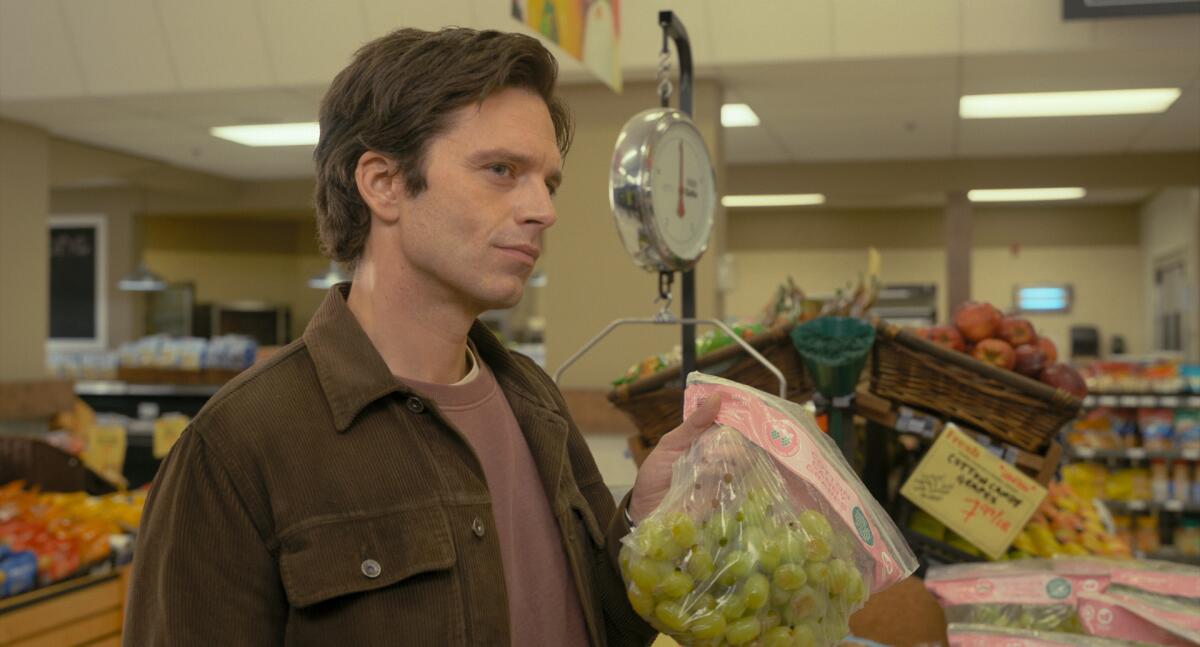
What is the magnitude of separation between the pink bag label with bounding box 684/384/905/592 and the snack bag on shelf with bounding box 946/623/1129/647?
591 millimetres

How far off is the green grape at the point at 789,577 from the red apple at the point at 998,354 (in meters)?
1.35

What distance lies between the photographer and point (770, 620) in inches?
45.8

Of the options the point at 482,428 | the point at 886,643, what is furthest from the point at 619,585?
the point at 886,643

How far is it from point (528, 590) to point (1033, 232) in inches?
484

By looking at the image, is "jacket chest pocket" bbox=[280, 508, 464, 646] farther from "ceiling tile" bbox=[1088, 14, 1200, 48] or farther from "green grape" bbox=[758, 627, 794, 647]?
"ceiling tile" bbox=[1088, 14, 1200, 48]

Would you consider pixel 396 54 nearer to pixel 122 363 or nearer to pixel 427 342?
pixel 427 342

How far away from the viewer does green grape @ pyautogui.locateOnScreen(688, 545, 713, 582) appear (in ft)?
3.83

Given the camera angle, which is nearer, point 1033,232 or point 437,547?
point 437,547

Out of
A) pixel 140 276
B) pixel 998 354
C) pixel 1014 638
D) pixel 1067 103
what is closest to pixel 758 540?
pixel 1014 638

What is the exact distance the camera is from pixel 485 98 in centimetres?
120

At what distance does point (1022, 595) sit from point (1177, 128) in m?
6.92

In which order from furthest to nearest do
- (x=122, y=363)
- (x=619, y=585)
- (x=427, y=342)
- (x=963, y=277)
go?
1. (x=963, y=277)
2. (x=122, y=363)
3. (x=619, y=585)
4. (x=427, y=342)

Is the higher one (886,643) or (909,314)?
(909,314)

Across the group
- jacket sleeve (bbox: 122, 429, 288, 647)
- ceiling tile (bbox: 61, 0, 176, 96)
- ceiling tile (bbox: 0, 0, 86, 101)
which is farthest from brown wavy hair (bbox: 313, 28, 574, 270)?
ceiling tile (bbox: 0, 0, 86, 101)
